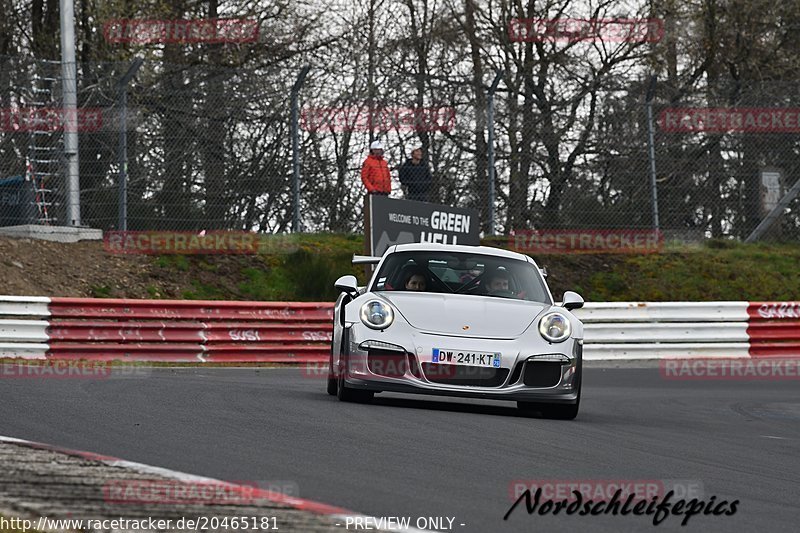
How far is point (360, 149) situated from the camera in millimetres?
19516

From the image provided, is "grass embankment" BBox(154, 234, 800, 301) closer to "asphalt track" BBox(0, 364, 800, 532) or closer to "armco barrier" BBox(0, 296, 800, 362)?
"armco barrier" BBox(0, 296, 800, 362)

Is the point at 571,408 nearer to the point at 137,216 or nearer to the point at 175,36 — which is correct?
the point at 137,216

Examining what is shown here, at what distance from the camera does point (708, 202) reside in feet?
71.1

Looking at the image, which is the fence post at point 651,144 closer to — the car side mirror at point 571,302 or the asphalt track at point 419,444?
the asphalt track at point 419,444

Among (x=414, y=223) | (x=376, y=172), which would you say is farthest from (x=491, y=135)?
(x=414, y=223)

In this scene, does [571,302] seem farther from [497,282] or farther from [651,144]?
[651,144]

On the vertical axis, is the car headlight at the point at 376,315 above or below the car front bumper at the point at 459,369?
above
